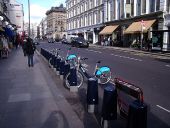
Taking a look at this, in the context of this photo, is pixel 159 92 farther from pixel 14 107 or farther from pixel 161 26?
pixel 161 26

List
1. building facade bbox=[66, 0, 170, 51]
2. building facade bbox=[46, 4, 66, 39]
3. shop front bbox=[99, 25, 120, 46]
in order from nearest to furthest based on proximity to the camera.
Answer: building facade bbox=[66, 0, 170, 51]
shop front bbox=[99, 25, 120, 46]
building facade bbox=[46, 4, 66, 39]

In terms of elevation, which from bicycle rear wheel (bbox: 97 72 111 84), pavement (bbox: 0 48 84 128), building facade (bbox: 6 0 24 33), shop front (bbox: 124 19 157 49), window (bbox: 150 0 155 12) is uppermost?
building facade (bbox: 6 0 24 33)

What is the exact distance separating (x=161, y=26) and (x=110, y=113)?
2906 centimetres

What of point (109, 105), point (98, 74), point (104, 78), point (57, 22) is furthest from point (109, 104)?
point (57, 22)

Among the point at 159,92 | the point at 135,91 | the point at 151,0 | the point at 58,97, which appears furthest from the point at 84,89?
the point at 151,0

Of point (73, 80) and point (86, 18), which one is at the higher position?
point (86, 18)

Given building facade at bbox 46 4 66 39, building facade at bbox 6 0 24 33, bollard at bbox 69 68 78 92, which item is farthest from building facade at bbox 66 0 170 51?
building facade at bbox 46 4 66 39

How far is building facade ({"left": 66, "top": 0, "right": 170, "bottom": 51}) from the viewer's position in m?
32.0

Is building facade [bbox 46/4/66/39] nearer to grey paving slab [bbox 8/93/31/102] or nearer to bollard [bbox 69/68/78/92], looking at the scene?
bollard [bbox 69/68/78/92]

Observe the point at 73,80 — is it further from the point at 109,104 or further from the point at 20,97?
the point at 109,104

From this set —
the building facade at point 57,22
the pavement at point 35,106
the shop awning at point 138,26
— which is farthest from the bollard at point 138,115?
the building facade at point 57,22

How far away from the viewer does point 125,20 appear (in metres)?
42.1

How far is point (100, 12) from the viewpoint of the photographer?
5550 centimetres

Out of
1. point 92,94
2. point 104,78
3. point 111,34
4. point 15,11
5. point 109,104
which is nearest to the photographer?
point 109,104
